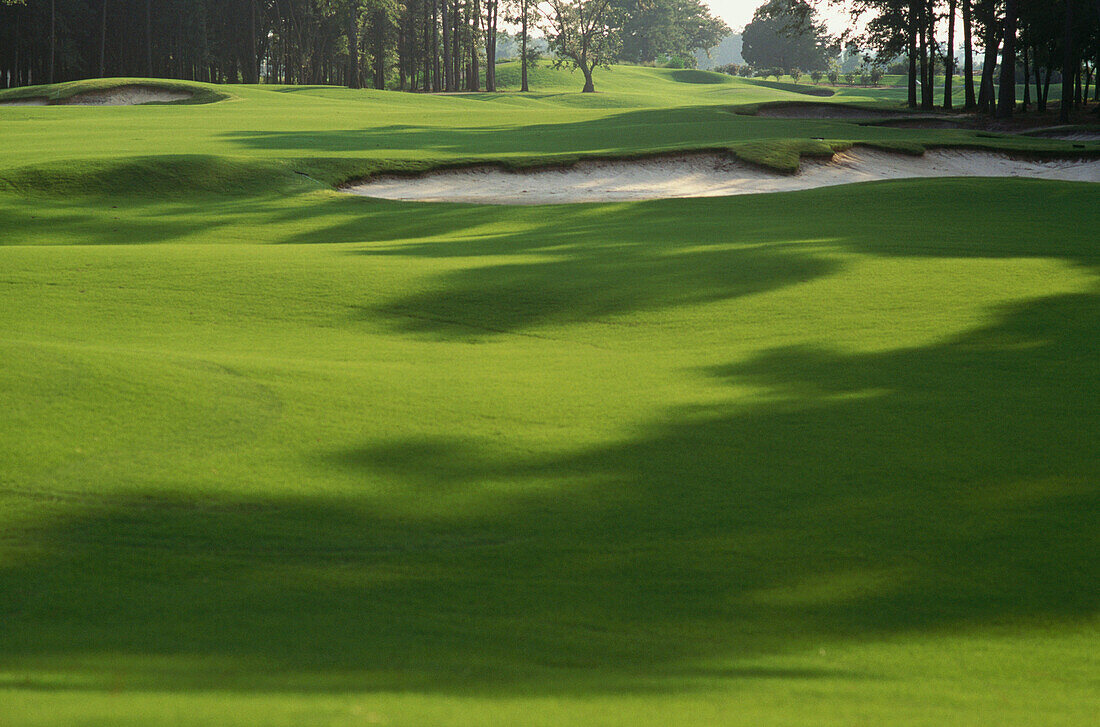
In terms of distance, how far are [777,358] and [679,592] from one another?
3.89 m

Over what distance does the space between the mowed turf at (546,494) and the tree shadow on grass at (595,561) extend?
0.06 feet

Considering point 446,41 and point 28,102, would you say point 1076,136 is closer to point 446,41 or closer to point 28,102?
point 28,102

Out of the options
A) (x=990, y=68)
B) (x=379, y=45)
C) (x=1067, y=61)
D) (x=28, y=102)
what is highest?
(x=379, y=45)

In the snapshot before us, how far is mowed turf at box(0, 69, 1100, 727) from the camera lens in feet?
9.98

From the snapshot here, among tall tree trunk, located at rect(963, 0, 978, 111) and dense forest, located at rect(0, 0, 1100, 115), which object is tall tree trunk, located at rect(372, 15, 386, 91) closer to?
dense forest, located at rect(0, 0, 1100, 115)

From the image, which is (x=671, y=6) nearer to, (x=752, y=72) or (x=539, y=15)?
(x=752, y=72)

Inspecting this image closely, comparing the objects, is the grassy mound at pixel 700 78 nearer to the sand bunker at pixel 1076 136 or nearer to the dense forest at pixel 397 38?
the dense forest at pixel 397 38

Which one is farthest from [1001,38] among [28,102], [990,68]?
[28,102]

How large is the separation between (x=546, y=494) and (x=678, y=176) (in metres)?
17.9

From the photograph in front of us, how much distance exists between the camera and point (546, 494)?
472cm

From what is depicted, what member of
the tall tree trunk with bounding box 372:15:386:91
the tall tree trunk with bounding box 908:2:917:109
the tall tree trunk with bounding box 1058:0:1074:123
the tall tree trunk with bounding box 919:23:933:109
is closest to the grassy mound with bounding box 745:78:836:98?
the tall tree trunk with bounding box 372:15:386:91

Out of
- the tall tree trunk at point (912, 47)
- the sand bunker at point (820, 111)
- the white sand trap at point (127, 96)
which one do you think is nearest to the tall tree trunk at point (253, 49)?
the white sand trap at point (127, 96)

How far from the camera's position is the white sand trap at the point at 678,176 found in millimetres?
19500

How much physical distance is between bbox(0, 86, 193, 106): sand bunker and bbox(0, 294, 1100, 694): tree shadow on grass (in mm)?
44297
